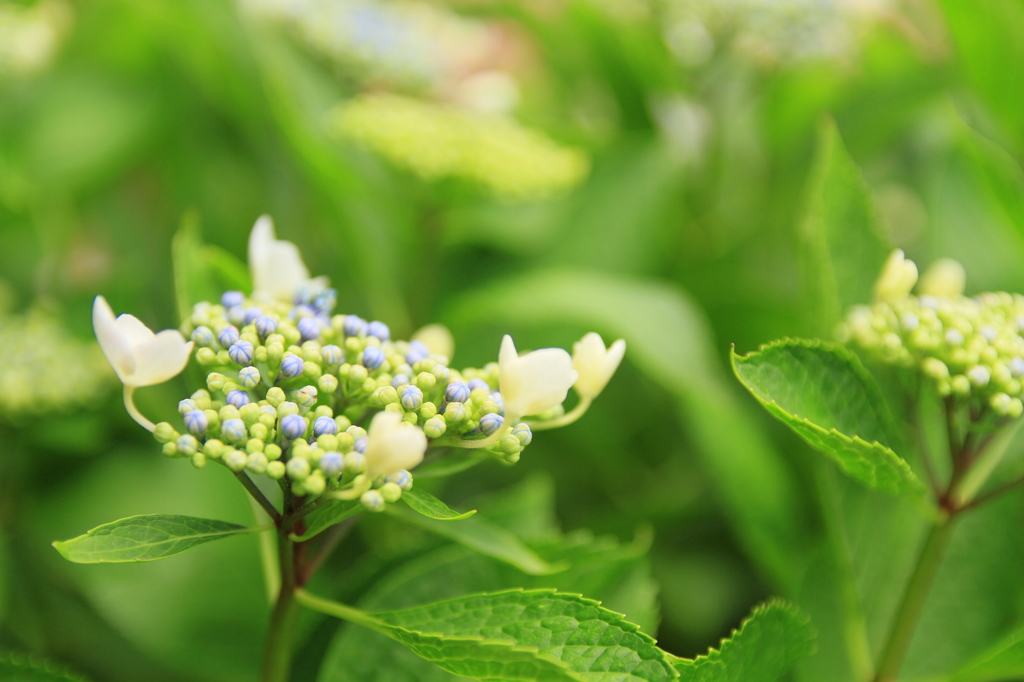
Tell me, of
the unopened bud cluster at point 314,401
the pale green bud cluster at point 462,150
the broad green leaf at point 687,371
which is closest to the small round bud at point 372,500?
the unopened bud cluster at point 314,401

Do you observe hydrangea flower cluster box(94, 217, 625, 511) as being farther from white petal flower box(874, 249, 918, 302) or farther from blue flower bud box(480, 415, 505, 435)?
white petal flower box(874, 249, 918, 302)

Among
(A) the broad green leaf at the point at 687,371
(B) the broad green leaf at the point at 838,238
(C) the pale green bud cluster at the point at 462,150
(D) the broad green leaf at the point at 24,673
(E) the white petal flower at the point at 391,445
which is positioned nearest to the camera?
(E) the white petal flower at the point at 391,445

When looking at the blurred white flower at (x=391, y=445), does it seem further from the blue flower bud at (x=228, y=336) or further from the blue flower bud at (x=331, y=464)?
the blue flower bud at (x=228, y=336)

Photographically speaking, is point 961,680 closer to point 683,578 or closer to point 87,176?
point 683,578

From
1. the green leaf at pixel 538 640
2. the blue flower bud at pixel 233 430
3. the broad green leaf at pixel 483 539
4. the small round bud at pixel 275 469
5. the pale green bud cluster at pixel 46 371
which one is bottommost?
the pale green bud cluster at pixel 46 371

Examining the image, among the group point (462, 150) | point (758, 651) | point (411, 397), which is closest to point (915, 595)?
point (758, 651)

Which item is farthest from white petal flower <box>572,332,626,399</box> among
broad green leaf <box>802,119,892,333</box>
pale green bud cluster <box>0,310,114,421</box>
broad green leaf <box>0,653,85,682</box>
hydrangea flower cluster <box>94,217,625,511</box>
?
pale green bud cluster <box>0,310,114,421</box>

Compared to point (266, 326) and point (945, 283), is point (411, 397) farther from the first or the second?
point (945, 283)
